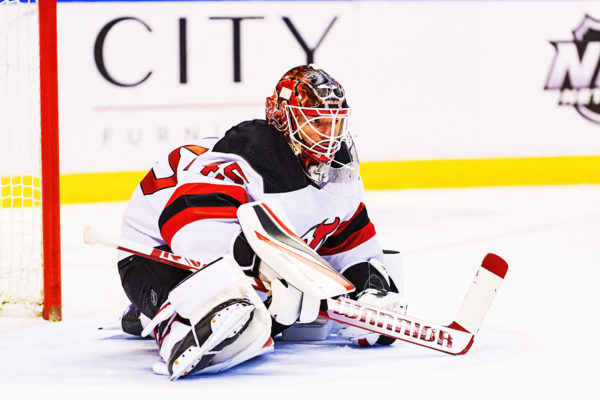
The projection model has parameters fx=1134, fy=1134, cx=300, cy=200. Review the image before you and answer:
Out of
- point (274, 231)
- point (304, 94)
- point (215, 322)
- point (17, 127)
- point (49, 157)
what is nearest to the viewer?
point (215, 322)

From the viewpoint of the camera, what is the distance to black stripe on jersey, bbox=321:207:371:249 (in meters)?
2.86

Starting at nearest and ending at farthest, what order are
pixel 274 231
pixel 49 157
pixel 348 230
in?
pixel 274 231 → pixel 348 230 → pixel 49 157

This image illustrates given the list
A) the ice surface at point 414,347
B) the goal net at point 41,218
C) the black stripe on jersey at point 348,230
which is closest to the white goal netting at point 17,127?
the goal net at point 41,218

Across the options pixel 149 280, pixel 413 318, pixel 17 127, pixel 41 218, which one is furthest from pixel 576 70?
pixel 149 280

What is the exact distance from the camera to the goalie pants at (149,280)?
8.59 ft

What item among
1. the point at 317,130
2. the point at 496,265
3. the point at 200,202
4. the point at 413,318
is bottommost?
the point at 413,318

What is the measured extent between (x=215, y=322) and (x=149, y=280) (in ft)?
1.34

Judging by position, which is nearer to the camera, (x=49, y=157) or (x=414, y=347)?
(x=414, y=347)

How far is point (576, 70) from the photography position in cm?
660

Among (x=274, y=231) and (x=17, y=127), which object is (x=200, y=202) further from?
(x=17, y=127)

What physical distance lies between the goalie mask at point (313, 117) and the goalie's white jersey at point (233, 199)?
0.10 feet

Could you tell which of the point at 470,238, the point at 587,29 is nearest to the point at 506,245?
the point at 470,238

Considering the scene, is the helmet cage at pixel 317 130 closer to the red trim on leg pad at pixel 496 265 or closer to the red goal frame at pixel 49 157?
the red trim on leg pad at pixel 496 265

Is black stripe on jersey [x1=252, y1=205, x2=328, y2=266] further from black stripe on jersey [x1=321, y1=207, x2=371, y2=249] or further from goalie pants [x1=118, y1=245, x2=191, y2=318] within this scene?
black stripe on jersey [x1=321, y1=207, x2=371, y2=249]
